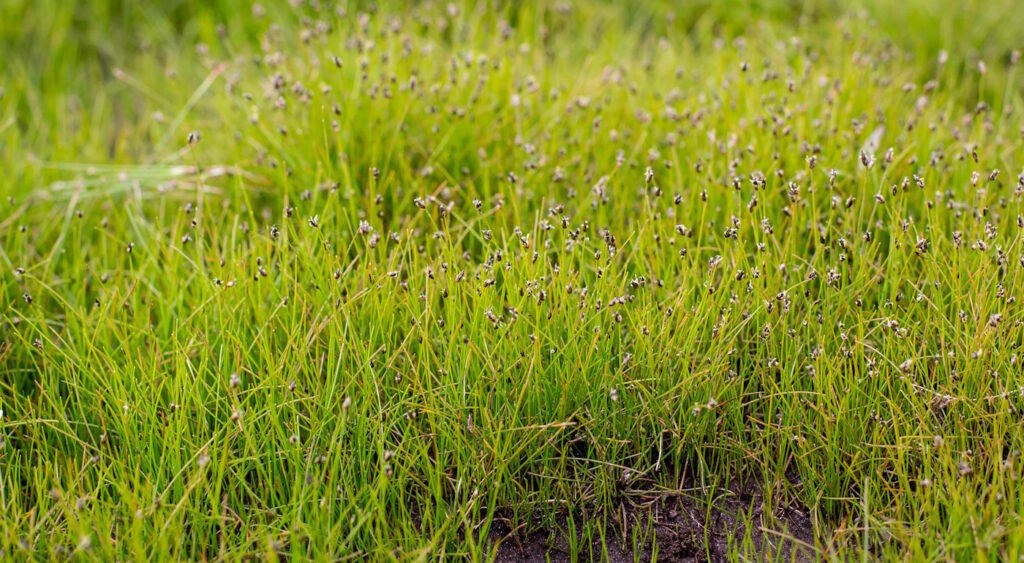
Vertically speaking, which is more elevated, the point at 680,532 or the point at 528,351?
the point at 528,351

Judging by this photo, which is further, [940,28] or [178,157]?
[940,28]

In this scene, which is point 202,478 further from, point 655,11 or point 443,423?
point 655,11

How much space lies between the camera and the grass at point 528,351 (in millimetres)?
2479

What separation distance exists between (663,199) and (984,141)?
142cm

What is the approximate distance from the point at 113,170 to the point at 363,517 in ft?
8.25

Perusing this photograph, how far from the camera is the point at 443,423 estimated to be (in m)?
2.58

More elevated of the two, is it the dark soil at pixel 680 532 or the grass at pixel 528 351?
the grass at pixel 528 351

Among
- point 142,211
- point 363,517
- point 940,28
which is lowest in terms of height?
point 363,517

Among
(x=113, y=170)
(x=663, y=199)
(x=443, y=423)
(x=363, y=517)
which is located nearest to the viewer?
(x=363, y=517)

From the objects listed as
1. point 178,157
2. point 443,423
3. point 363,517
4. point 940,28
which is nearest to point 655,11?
point 940,28

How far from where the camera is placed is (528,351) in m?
2.70

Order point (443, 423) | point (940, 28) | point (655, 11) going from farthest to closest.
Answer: point (655, 11) → point (940, 28) → point (443, 423)

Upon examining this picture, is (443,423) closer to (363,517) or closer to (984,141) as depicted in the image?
(363,517)

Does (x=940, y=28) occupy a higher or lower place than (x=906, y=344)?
higher
